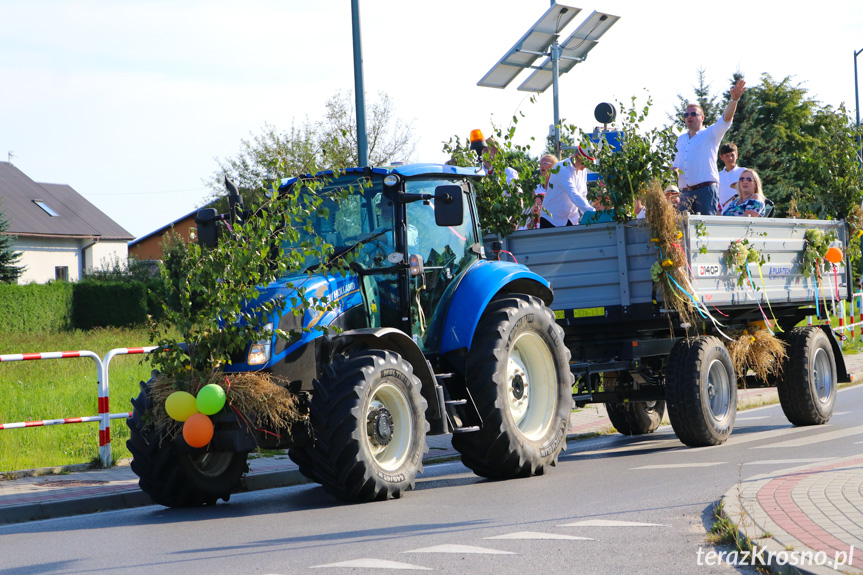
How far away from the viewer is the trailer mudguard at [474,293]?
28.5ft

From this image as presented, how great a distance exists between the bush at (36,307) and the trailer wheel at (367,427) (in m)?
31.8

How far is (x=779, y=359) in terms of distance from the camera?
11820mm

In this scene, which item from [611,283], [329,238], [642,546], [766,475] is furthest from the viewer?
[611,283]

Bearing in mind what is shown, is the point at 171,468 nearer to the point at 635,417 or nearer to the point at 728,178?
the point at 635,417

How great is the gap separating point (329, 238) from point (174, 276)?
122 cm

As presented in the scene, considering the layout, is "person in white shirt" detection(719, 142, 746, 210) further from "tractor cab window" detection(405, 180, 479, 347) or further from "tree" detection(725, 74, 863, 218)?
"tractor cab window" detection(405, 180, 479, 347)

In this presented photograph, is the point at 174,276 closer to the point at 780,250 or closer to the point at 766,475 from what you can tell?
the point at 766,475

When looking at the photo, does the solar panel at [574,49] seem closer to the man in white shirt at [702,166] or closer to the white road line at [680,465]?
the man in white shirt at [702,166]

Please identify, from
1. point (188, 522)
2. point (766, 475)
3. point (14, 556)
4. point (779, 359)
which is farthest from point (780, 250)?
point (14, 556)

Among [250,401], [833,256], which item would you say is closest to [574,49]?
[833,256]

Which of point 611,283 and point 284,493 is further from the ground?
point 611,283

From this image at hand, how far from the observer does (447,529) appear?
6453 mm

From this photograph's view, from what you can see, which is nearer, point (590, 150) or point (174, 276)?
point (174, 276)

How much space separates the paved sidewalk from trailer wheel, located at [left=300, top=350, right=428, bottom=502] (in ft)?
6.71
